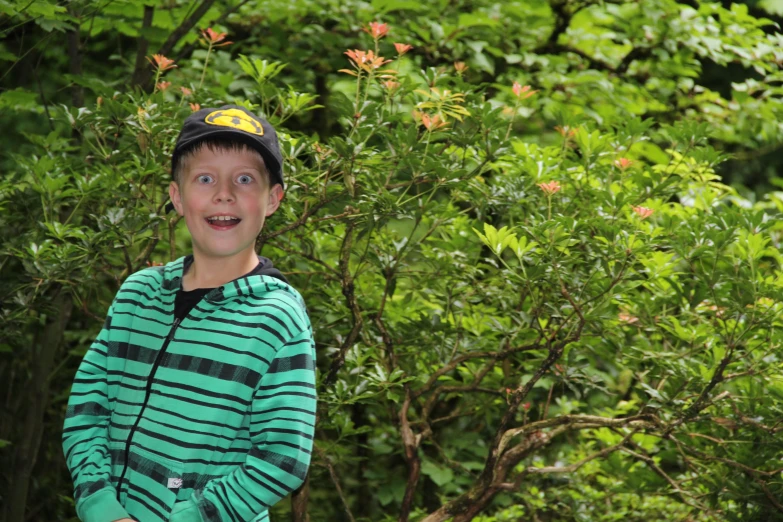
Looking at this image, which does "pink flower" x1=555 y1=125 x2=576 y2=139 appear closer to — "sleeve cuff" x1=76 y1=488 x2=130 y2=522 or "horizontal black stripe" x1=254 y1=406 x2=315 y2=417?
"horizontal black stripe" x1=254 y1=406 x2=315 y2=417

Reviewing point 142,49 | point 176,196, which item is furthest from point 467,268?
point 142,49

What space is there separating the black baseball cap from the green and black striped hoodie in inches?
10.0

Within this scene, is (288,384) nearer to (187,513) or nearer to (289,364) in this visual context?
(289,364)

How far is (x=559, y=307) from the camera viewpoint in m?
2.58

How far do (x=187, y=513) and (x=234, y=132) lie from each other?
2.36 feet

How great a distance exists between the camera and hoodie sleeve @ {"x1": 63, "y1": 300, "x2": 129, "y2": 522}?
1.68 metres

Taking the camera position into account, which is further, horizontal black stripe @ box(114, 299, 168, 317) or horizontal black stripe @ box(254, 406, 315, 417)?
horizontal black stripe @ box(114, 299, 168, 317)

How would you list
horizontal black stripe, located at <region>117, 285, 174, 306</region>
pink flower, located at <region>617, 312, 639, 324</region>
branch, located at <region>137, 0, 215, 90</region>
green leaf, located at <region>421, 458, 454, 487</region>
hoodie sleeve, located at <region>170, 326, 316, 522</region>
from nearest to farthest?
1. hoodie sleeve, located at <region>170, 326, 316, 522</region>
2. horizontal black stripe, located at <region>117, 285, 174, 306</region>
3. pink flower, located at <region>617, 312, 639, 324</region>
4. branch, located at <region>137, 0, 215, 90</region>
5. green leaf, located at <region>421, 458, 454, 487</region>

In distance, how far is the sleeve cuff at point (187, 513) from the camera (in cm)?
163

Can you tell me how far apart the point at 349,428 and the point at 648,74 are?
9.09ft

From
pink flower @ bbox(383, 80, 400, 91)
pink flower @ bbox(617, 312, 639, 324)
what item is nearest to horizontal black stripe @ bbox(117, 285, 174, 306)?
pink flower @ bbox(383, 80, 400, 91)

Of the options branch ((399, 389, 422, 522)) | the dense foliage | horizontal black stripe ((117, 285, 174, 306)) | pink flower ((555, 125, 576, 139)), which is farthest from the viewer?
pink flower ((555, 125, 576, 139))

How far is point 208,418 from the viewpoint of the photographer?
168 cm

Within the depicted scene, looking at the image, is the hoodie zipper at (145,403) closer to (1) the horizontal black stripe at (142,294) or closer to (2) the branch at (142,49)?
(1) the horizontal black stripe at (142,294)
